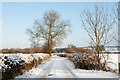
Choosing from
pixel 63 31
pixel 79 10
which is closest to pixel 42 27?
pixel 63 31

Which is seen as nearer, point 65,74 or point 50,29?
point 65,74

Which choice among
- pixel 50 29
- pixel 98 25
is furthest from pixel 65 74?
pixel 50 29

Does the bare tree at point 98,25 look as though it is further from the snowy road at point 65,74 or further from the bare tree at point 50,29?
the bare tree at point 50,29

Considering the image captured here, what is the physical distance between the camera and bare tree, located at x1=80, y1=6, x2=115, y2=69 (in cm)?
483

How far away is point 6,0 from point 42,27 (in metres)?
11.5

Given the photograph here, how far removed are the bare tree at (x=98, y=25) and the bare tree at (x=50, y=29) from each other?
1136 cm

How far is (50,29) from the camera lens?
16.4 meters

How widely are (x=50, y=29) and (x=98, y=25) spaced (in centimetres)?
1190

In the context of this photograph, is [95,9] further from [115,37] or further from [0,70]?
[0,70]

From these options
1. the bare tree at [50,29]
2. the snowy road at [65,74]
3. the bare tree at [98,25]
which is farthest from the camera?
the bare tree at [50,29]

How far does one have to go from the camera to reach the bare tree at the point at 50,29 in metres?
15.9

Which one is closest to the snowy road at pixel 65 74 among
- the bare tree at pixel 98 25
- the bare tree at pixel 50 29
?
the bare tree at pixel 98 25

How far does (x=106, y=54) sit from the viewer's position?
16.7 feet

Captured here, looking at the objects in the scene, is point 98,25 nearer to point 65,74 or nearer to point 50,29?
point 65,74
